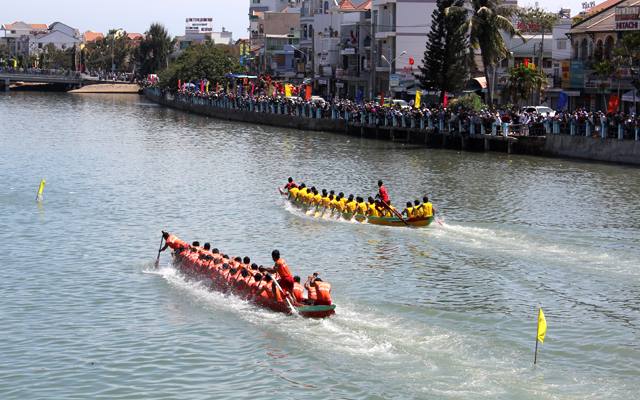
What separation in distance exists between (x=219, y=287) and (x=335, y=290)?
317cm

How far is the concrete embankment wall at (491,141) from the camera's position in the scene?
4234 centimetres

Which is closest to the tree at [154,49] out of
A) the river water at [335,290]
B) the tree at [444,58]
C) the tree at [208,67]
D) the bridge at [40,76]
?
the bridge at [40,76]

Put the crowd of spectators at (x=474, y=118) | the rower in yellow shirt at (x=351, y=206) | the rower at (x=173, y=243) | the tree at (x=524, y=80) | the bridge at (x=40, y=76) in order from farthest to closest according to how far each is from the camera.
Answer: the bridge at (x=40, y=76) < the tree at (x=524, y=80) < the crowd of spectators at (x=474, y=118) < the rower in yellow shirt at (x=351, y=206) < the rower at (x=173, y=243)

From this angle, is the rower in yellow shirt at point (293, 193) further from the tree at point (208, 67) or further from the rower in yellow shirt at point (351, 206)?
the tree at point (208, 67)

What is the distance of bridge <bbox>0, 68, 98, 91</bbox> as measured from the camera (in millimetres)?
130375

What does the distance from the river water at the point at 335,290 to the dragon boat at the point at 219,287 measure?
28 cm

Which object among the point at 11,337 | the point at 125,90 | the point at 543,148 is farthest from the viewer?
the point at 125,90

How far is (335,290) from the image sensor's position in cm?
2022

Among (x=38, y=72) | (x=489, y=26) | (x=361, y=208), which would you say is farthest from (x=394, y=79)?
(x=38, y=72)

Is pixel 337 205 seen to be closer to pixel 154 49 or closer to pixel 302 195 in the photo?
pixel 302 195

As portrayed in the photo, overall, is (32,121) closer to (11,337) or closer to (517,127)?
(517,127)

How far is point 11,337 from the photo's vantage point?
1692cm

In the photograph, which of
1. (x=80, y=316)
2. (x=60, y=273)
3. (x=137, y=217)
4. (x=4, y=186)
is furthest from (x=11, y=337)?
(x=4, y=186)

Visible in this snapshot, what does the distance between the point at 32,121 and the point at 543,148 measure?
5076 cm
